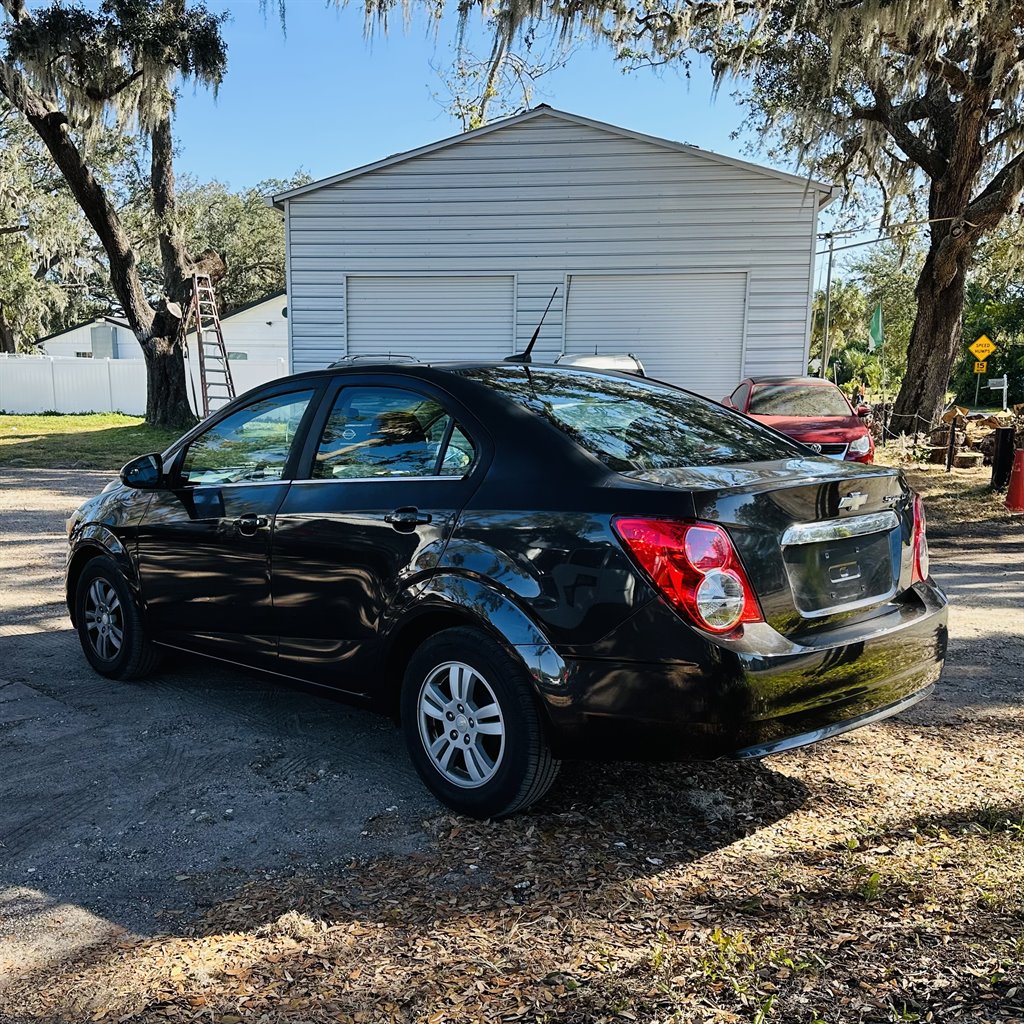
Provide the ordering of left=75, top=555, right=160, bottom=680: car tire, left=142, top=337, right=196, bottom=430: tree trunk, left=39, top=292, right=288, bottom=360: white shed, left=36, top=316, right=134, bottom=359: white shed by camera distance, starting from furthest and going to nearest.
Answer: left=36, top=316, right=134, bottom=359: white shed, left=39, top=292, right=288, bottom=360: white shed, left=142, top=337, right=196, bottom=430: tree trunk, left=75, top=555, right=160, bottom=680: car tire

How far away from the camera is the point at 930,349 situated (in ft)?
58.3

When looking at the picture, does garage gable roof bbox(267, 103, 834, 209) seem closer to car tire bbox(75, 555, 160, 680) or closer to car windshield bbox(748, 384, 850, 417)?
car windshield bbox(748, 384, 850, 417)

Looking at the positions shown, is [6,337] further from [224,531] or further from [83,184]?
[224,531]

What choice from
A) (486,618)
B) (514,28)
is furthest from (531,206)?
(486,618)

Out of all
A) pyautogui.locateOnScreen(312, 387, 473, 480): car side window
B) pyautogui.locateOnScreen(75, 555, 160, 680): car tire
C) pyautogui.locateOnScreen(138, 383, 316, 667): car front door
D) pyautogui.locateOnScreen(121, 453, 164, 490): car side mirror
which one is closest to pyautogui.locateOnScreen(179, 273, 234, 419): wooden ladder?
pyautogui.locateOnScreen(75, 555, 160, 680): car tire

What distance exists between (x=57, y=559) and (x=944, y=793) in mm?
7361

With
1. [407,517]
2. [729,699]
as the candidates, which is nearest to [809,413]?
[407,517]

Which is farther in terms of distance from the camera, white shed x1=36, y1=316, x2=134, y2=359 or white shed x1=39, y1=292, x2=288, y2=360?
white shed x1=36, y1=316, x2=134, y2=359

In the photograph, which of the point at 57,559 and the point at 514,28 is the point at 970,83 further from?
the point at 57,559

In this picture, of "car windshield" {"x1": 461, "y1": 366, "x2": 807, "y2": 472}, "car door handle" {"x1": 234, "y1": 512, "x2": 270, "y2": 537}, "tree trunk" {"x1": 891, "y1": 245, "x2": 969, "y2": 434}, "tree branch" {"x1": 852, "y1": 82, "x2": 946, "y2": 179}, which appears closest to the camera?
"car windshield" {"x1": 461, "y1": 366, "x2": 807, "y2": 472}

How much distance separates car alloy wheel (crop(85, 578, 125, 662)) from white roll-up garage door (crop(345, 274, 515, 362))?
1111 centimetres

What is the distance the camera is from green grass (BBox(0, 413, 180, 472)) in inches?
603

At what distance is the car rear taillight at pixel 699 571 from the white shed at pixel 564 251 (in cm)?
1277

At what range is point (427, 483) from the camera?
136 inches
